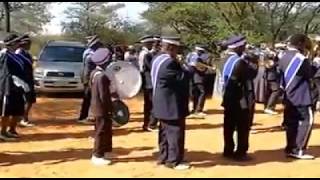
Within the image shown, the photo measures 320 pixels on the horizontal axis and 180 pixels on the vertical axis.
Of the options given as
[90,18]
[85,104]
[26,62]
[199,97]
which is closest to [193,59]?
[199,97]

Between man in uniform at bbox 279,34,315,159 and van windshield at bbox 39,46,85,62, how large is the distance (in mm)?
10282

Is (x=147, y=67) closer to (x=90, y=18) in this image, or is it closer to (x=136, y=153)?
(x=136, y=153)

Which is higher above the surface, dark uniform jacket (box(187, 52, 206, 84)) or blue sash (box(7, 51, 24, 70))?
blue sash (box(7, 51, 24, 70))

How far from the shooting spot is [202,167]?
8.11 metres

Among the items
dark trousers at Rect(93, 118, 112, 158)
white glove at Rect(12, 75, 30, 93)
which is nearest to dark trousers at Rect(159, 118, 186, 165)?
dark trousers at Rect(93, 118, 112, 158)

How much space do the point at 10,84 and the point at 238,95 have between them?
3670 mm

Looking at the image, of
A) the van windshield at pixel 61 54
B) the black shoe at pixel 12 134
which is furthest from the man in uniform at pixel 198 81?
the van windshield at pixel 61 54

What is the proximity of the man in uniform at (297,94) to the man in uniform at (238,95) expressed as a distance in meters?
0.52

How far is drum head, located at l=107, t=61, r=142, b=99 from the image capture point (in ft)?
30.4

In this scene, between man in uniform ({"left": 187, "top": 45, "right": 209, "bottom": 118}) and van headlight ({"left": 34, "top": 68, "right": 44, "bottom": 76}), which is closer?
man in uniform ({"left": 187, "top": 45, "right": 209, "bottom": 118})

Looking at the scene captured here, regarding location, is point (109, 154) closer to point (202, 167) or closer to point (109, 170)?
point (109, 170)

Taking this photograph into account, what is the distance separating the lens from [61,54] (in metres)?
18.4

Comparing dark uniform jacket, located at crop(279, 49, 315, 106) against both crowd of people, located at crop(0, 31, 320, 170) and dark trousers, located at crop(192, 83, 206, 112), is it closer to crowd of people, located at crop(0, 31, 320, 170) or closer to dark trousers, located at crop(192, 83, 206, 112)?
crowd of people, located at crop(0, 31, 320, 170)

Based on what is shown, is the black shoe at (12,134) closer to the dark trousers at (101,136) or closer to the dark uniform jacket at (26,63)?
the dark uniform jacket at (26,63)
